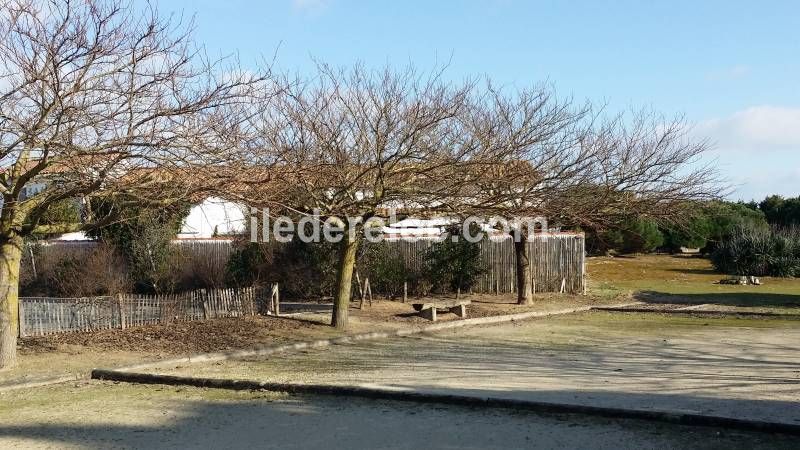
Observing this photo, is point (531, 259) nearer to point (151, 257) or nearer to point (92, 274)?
point (151, 257)

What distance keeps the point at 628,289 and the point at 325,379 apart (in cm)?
1869

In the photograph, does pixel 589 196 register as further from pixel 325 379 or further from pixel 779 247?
pixel 779 247

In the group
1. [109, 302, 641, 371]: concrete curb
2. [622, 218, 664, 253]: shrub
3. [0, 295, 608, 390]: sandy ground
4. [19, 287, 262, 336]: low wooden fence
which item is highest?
[622, 218, 664, 253]: shrub

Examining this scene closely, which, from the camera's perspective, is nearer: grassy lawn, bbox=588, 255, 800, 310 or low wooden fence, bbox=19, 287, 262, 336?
low wooden fence, bbox=19, 287, 262, 336

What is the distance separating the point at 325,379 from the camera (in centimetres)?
1091

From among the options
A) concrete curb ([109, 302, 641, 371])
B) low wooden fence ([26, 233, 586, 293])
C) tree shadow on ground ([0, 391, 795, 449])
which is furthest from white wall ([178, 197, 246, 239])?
tree shadow on ground ([0, 391, 795, 449])

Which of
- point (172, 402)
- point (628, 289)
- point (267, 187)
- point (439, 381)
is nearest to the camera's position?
point (172, 402)

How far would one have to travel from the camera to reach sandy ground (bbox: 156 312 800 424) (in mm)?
9182

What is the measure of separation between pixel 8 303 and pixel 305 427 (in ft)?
20.8

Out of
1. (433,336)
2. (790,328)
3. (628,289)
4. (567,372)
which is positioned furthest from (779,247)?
(567,372)

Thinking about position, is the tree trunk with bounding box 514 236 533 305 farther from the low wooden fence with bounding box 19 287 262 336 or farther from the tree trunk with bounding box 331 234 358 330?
the low wooden fence with bounding box 19 287 262 336

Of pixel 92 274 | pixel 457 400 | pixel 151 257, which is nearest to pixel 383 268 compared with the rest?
pixel 151 257

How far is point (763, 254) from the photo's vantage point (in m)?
34.4

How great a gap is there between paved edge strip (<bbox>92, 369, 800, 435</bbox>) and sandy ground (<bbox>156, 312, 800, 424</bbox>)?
1.03 feet
